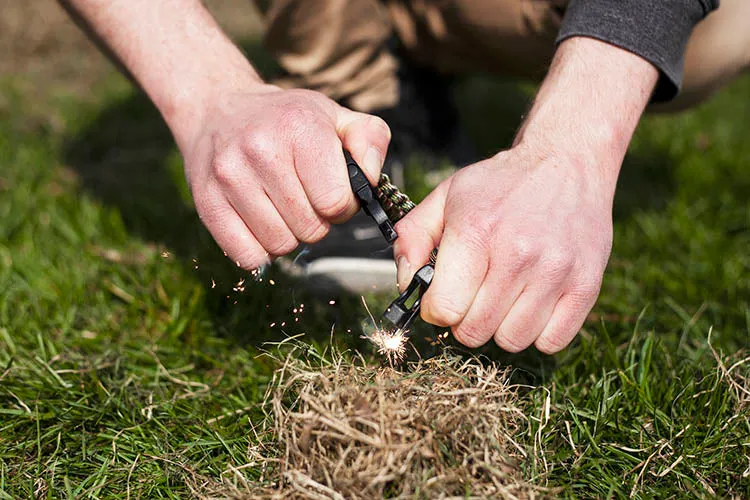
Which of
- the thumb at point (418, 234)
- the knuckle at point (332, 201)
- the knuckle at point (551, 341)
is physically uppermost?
the knuckle at point (332, 201)

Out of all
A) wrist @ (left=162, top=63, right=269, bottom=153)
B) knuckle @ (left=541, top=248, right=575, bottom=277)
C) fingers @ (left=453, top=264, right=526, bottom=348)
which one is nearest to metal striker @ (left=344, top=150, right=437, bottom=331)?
fingers @ (left=453, top=264, right=526, bottom=348)

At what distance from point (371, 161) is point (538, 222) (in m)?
0.35

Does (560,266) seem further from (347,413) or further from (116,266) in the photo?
(116,266)

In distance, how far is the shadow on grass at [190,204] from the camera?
6.38 ft

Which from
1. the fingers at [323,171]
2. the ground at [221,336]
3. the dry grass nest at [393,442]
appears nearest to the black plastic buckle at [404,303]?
the dry grass nest at [393,442]

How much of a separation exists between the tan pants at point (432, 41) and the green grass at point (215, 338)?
1.76 feet

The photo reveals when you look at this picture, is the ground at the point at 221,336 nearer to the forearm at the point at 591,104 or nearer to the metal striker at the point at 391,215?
the metal striker at the point at 391,215

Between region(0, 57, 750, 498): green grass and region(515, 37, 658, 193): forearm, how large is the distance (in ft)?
1.76

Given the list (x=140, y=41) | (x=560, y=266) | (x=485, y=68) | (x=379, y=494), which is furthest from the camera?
(x=485, y=68)

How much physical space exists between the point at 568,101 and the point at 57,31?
14.2 feet

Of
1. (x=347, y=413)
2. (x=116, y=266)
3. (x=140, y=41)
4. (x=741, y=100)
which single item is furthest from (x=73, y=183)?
(x=741, y=100)

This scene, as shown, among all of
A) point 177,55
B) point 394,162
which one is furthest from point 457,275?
point 394,162

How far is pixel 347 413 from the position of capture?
1220mm

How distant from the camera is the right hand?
1.34m
